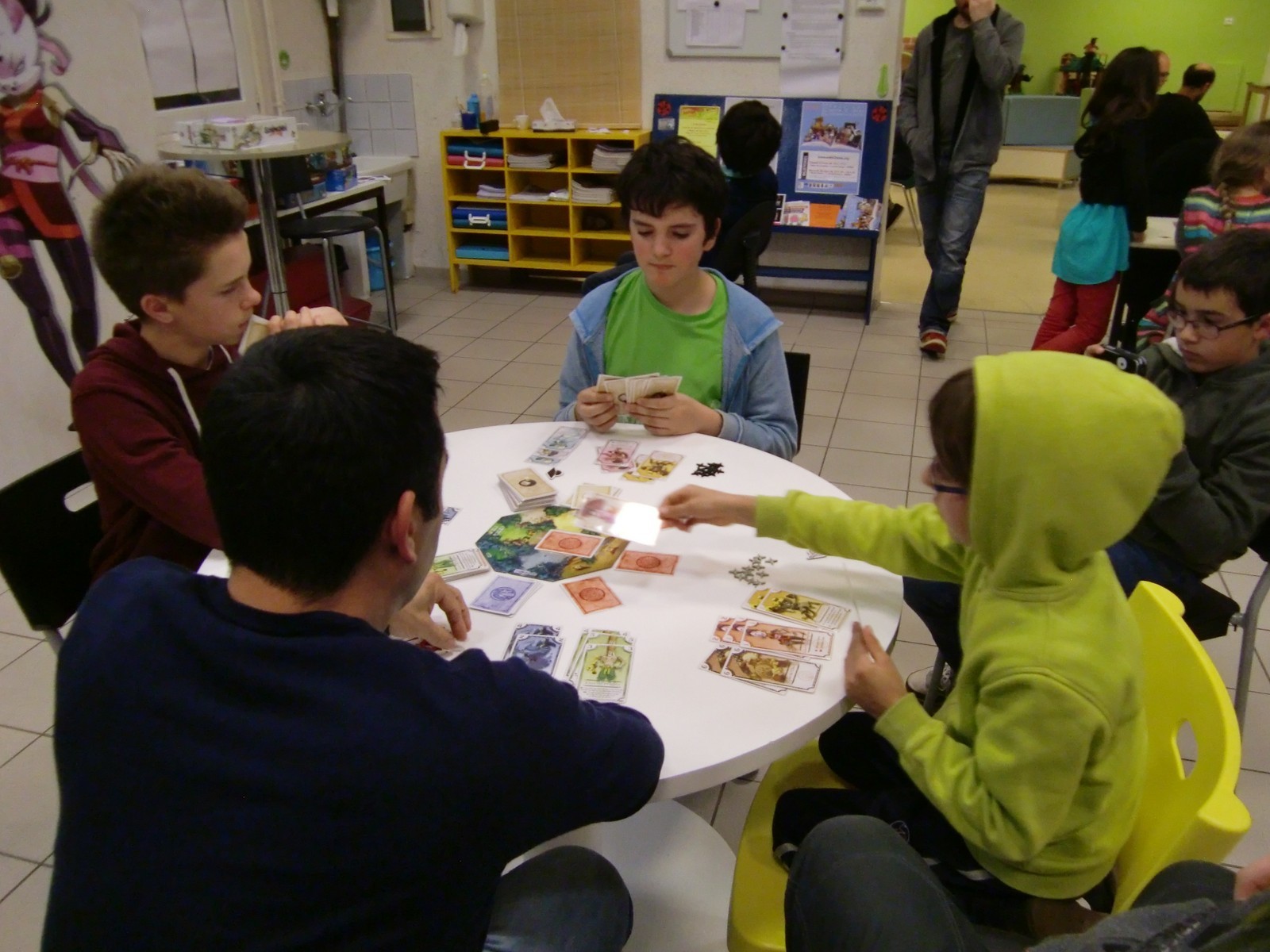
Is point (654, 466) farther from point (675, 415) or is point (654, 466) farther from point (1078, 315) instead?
point (1078, 315)

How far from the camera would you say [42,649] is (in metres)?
2.65

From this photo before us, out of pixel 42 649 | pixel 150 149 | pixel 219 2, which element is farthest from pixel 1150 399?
pixel 219 2

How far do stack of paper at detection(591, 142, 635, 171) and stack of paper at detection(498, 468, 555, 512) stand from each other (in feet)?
13.5

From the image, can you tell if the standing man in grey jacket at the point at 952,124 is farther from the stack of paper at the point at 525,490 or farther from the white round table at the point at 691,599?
the stack of paper at the point at 525,490

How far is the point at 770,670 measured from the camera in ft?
4.12

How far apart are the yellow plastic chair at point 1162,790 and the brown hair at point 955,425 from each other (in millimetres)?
434

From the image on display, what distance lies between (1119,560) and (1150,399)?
3.43 feet

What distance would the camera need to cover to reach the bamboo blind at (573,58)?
18.1ft

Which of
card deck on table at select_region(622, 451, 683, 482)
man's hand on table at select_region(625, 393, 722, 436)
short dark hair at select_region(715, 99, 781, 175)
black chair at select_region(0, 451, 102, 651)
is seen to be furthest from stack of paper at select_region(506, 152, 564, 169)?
black chair at select_region(0, 451, 102, 651)

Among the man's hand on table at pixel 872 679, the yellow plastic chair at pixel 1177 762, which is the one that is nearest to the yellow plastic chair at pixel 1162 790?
the yellow plastic chair at pixel 1177 762

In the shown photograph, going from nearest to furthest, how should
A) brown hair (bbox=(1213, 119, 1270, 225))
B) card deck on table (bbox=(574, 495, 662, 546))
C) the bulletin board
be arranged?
card deck on table (bbox=(574, 495, 662, 546)), brown hair (bbox=(1213, 119, 1270, 225)), the bulletin board

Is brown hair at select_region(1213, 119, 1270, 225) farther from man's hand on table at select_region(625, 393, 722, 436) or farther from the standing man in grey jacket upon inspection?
man's hand on table at select_region(625, 393, 722, 436)

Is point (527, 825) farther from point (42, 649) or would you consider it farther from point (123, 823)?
point (42, 649)

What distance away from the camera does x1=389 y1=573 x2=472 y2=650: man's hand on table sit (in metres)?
1.29
